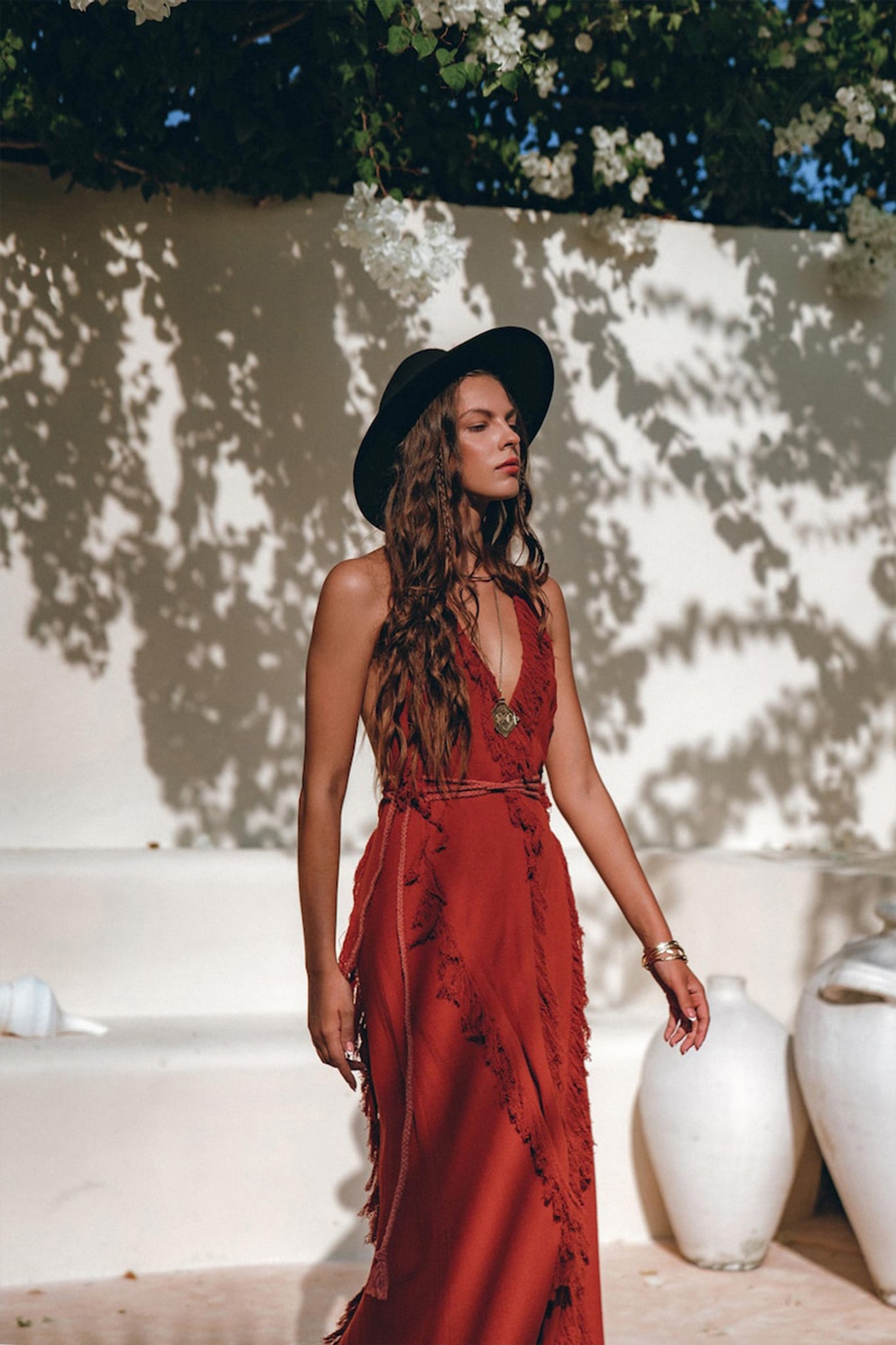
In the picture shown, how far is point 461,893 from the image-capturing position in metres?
2.13

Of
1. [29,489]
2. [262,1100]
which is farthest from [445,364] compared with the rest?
[29,489]

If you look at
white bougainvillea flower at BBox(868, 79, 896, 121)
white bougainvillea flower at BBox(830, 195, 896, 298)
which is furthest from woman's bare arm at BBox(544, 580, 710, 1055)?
white bougainvillea flower at BBox(868, 79, 896, 121)

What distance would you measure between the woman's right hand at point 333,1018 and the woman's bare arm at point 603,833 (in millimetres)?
461

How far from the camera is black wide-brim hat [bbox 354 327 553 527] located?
2.33 m

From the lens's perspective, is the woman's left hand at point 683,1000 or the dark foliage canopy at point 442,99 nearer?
the woman's left hand at point 683,1000

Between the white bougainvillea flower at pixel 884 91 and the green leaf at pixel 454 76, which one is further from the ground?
the white bougainvillea flower at pixel 884 91

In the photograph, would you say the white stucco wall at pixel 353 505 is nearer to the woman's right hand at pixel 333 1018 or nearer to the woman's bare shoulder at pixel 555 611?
the woman's bare shoulder at pixel 555 611

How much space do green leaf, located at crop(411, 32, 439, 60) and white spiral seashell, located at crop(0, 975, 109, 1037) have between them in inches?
100

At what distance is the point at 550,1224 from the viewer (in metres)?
2.06

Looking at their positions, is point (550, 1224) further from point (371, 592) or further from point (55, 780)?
point (55, 780)

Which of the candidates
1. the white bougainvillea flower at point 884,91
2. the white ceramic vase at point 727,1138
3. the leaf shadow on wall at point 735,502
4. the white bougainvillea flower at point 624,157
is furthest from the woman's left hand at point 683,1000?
the white bougainvillea flower at point 884,91

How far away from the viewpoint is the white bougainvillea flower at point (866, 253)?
516cm

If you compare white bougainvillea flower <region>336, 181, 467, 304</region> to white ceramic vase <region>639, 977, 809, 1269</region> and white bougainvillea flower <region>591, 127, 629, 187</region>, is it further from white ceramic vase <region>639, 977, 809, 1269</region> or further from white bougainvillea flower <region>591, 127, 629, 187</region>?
white ceramic vase <region>639, 977, 809, 1269</region>

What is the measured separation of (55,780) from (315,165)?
85.7 inches
